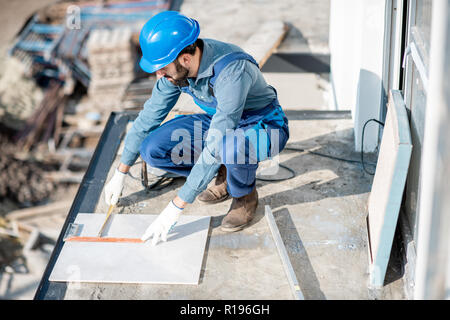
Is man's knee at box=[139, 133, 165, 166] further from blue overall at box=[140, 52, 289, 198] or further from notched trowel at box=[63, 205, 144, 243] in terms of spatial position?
notched trowel at box=[63, 205, 144, 243]

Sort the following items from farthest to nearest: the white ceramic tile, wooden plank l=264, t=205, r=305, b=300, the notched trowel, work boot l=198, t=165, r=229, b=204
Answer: work boot l=198, t=165, r=229, b=204 < the notched trowel < the white ceramic tile < wooden plank l=264, t=205, r=305, b=300

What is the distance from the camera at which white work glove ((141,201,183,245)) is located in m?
2.83

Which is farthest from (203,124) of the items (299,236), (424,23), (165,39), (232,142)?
(424,23)

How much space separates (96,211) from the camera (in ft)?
10.9

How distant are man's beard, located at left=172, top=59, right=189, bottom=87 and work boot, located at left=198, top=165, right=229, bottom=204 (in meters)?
0.73

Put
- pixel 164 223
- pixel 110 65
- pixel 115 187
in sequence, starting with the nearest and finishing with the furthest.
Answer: pixel 164 223
pixel 115 187
pixel 110 65

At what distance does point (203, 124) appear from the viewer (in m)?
3.41

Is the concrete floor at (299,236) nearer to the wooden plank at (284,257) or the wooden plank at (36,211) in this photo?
the wooden plank at (284,257)

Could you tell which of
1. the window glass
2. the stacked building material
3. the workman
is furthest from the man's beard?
the stacked building material

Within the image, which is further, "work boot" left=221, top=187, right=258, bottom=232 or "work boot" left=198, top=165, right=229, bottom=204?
"work boot" left=198, top=165, right=229, bottom=204

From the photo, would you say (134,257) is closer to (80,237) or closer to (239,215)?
(80,237)

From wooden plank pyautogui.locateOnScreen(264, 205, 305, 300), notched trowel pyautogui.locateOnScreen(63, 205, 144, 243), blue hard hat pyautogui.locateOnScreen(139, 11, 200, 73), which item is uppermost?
blue hard hat pyautogui.locateOnScreen(139, 11, 200, 73)

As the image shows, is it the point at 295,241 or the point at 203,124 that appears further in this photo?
the point at 203,124

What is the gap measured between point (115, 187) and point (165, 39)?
96 cm
